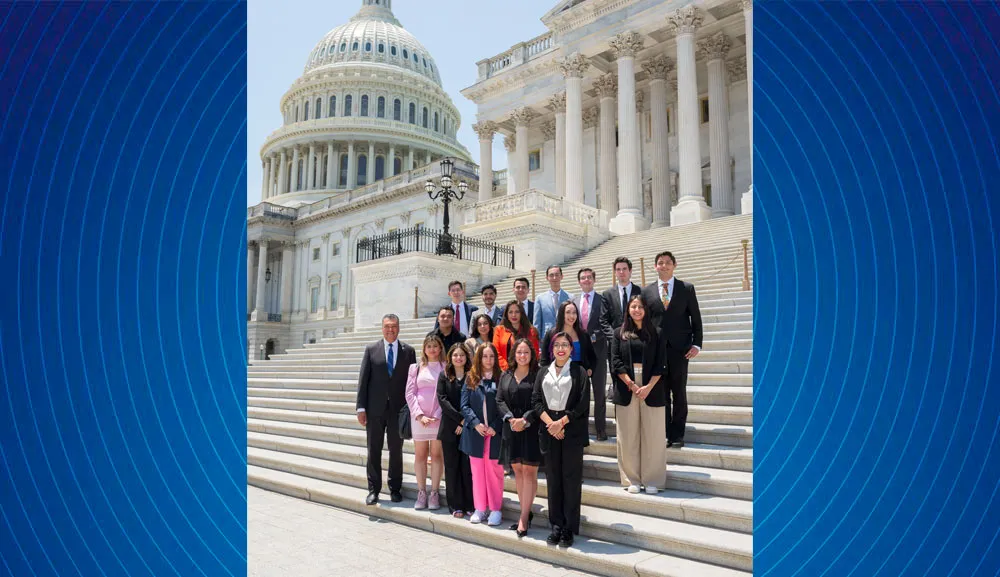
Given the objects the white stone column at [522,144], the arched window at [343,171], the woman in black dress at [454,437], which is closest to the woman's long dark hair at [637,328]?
the woman in black dress at [454,437]

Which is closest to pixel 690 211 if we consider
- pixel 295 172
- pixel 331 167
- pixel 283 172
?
pixel 331 167

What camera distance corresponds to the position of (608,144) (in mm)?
30969

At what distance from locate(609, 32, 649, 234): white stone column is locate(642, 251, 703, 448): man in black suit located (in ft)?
62.6

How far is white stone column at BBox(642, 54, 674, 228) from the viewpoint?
29.4 meters

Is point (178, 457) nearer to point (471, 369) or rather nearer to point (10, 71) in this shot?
point (10, 71)

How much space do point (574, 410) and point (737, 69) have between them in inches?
1090

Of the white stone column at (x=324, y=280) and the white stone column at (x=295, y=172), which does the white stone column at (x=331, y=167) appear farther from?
the white stone column at (x=324, y=280)

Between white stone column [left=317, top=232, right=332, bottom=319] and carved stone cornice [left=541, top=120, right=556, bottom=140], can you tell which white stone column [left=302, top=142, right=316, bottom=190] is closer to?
white stone column [left=317, top=232, right=332, bottom=319]

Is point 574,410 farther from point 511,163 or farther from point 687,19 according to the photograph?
point 511,163

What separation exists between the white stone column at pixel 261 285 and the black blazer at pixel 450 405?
2366 inches

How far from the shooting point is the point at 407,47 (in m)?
85.3

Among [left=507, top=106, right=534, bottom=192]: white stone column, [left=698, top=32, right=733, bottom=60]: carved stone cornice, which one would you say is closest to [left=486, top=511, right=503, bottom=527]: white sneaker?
[left=698, top=32, right=733, bottom=60]: carved stone cornice

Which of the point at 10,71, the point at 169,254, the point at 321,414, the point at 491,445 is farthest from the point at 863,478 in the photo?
the point at 321,414

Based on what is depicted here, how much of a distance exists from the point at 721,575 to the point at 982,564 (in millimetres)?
1714
